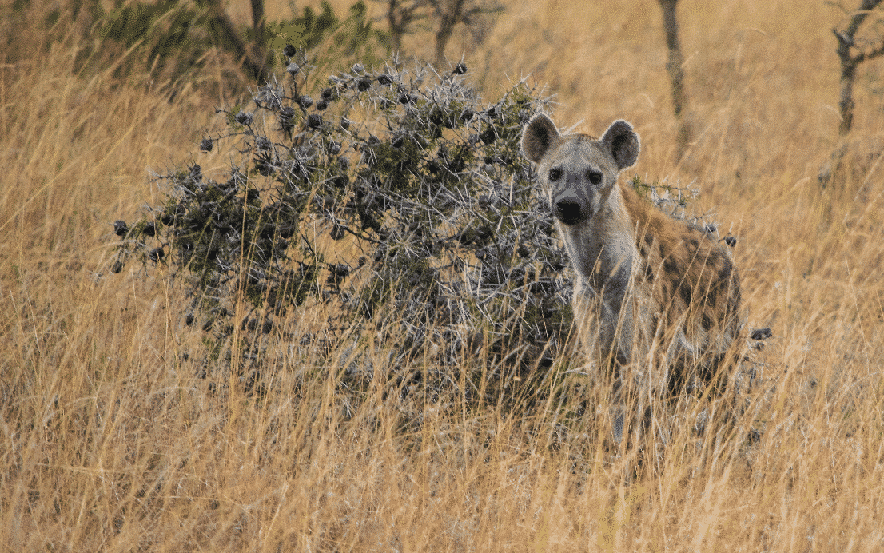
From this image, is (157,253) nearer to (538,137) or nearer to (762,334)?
(538,137)

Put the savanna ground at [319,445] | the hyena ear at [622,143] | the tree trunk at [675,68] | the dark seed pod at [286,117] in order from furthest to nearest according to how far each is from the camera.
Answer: the tree trunk at [675,68] → the dark seed pod at [286,117] → the hyena ear at [622,143] → the savanna ground at [319,445]

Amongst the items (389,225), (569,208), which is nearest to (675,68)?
(389,225)

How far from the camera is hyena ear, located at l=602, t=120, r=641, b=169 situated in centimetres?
402

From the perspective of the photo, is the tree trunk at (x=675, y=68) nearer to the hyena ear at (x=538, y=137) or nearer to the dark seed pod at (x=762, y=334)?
the dark seed pod at (x=762, y=334)

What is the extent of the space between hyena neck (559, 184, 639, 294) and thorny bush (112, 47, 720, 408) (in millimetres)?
459

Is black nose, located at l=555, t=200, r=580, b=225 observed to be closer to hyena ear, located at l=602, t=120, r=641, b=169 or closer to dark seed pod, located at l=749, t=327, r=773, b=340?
hyena ear, located at l=602, t=120, r=641, b=169

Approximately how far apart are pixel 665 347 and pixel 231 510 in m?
2.06

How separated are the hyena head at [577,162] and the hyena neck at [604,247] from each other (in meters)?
0.07

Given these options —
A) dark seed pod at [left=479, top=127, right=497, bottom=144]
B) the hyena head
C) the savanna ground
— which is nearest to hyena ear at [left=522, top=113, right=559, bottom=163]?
the hyena head

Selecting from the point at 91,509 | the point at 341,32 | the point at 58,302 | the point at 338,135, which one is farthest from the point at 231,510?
the point at 341,32

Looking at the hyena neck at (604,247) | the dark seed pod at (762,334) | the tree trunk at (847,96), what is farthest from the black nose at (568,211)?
the tree trunk at (847,96)

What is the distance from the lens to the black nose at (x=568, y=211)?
3652 mm

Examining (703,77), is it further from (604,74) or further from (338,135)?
(338,135)

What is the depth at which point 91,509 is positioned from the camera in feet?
9.27
